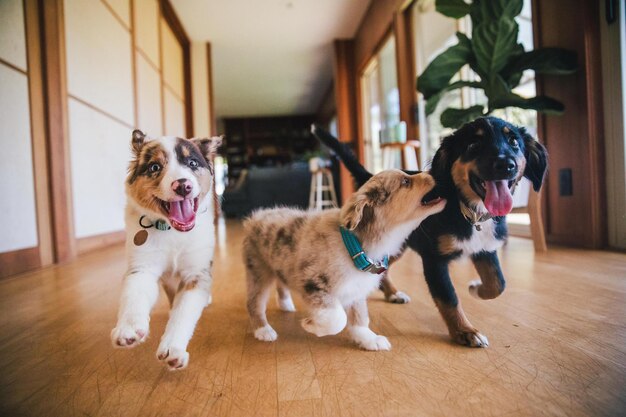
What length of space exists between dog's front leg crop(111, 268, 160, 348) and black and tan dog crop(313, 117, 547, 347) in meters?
0.88

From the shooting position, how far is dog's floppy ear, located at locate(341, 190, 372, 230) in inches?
43.9

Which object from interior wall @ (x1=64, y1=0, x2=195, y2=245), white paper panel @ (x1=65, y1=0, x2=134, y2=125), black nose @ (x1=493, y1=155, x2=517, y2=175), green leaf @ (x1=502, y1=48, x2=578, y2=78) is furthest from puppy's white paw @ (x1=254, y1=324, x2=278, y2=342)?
white paper panel @ (x1=65, y1=0, x2=134, y2=125)

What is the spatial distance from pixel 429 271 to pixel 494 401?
485 millimetres

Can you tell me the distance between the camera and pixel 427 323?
1398 millimetres

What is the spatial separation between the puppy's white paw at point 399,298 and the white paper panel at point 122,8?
4.07 metres

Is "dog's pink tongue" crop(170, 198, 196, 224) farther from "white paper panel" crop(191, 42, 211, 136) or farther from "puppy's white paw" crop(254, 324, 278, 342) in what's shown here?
"white paper panel" crop(191, 42, 211, 136)

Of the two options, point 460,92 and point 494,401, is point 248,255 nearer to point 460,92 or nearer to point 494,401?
point 494,401

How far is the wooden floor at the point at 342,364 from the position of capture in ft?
2.77

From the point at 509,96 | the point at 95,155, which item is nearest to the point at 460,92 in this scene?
the point at 509,96

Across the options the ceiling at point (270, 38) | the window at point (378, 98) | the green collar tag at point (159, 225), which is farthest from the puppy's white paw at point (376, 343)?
the ceiling at point (270, 38)

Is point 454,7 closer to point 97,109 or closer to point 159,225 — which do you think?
point 159,225

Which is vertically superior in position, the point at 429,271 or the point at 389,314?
the point at 429,271

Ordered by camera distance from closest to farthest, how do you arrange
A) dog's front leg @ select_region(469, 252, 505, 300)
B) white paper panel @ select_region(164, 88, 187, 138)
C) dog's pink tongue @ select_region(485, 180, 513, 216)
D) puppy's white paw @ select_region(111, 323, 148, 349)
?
puppy's white paw @ select_region(111, 323, 148, 349) < dog's pink tongue @ select_region(485, 180, 513, 216) < dog's front leg @ select_region(469, 252, 505, 300) < white paper panel @ select_region(164, 88, 187, 138)

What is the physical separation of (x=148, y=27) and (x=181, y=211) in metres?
5.07
